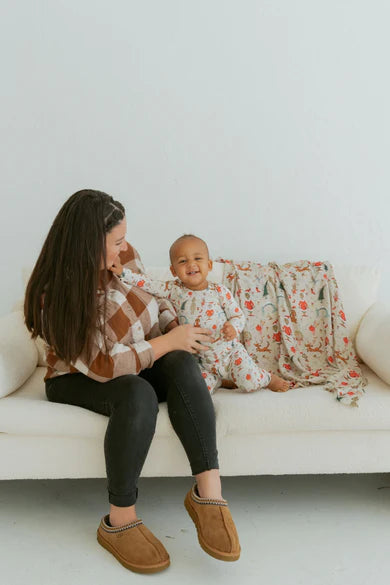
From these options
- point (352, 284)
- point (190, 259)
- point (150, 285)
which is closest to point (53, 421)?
point (150, 285)

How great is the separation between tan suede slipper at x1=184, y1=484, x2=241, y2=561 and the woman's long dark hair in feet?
1.72

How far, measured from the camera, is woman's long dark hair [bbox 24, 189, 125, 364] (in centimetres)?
167

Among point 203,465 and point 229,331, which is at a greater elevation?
point 229,331

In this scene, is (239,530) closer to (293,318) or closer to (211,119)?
(293,318)

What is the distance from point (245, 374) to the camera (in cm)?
197

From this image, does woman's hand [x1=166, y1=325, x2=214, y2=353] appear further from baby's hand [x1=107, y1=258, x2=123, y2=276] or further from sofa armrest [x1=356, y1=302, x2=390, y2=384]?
sofa armrest [x1=356, y1=302, x2=390, y2=384]

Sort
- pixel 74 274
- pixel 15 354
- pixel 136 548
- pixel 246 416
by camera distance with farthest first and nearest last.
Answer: pixel 15 354 < pixel 246 416 < pixel 74 274 < pixel 136 548

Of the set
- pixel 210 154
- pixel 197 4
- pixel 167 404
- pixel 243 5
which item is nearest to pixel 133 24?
pixel 197 4

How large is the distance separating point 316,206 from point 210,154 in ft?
1.73

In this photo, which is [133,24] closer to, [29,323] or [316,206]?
[316,206]

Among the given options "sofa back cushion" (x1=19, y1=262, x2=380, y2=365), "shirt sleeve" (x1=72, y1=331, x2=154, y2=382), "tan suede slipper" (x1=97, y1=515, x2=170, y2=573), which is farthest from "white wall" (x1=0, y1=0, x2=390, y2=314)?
"tan suede slipper" (x1=97, y1=515, x2=170, y2=573)

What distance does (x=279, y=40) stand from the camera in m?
2.60

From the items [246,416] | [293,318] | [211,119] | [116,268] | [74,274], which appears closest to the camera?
[74,274]

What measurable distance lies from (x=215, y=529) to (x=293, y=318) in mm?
963
